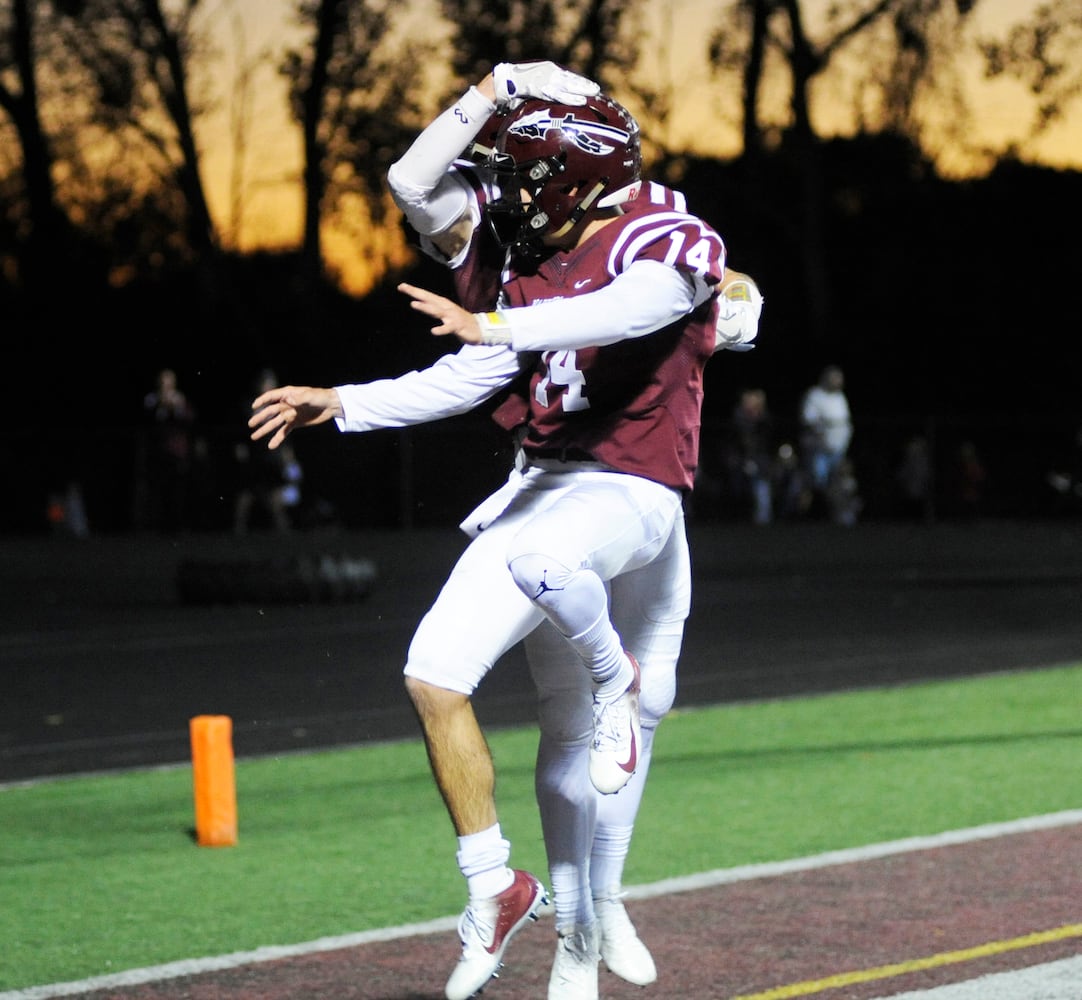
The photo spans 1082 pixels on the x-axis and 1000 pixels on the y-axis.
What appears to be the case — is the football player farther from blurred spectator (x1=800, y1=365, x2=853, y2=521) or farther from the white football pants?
blurred spectator (x1=800, y1=365, x2=853, y2=521)

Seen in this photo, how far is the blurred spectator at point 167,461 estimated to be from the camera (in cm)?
2664

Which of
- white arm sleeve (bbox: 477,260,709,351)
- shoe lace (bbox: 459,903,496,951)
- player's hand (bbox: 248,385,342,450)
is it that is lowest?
shoe lace (bbox: 459,903,496,951)

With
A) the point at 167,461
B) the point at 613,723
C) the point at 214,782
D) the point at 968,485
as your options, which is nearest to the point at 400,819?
the point at 214,782

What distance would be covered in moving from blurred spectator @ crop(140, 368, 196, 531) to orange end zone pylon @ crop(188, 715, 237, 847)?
1879 cm

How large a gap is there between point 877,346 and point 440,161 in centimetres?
3463

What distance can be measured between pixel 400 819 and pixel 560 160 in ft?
13.9

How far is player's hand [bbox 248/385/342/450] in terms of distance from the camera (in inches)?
192

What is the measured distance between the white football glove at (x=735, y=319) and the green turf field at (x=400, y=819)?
2.41 meters

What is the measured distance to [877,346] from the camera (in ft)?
128

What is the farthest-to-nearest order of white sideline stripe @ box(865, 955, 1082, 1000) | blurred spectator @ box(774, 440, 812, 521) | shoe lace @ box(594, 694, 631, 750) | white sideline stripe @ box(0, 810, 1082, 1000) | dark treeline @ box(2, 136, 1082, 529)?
dark treeline @ box(2, 136, 1082, 529) → blurred spectator @ box(774, 440, 812, 521) → white sideline stripe @ box(0, 810, 1082, 1000) → white sideline stripe @ box(865, 955, 1082, 1000) → shoe lace @ box(594, 694, 631, 750)

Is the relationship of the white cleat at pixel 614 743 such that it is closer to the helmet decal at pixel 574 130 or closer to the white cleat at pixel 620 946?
the white cleat at pixel 620 946

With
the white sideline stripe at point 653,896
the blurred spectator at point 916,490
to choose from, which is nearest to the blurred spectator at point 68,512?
the blurred spectator at point 916,490

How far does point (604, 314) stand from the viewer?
15.5 feet

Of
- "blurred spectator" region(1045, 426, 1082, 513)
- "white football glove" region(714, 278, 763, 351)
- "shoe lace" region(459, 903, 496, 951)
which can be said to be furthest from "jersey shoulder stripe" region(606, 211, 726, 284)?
"blurred spectator" region(1045, 426, 1082, 513)
